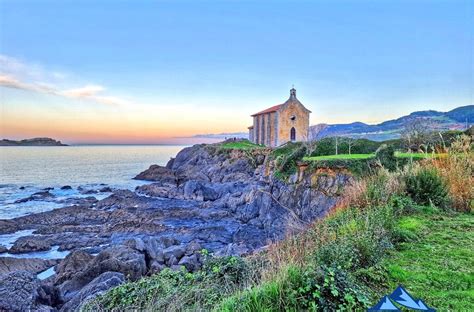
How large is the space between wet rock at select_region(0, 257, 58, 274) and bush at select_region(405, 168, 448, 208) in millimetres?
14368

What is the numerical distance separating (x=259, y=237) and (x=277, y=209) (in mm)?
3825

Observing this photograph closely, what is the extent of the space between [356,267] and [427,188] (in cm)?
412

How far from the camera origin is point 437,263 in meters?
4.31

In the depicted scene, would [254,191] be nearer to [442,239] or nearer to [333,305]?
[442,239]

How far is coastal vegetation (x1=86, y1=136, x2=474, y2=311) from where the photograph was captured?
346 centimetres

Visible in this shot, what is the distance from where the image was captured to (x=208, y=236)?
18359 millimetres

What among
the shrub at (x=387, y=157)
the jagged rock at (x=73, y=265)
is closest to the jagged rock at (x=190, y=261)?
the jagged rock at (x=73, y=265)

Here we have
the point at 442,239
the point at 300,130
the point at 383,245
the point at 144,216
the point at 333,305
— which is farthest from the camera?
the point at 300,130

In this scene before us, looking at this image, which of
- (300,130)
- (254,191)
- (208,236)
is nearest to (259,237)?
(208,236)

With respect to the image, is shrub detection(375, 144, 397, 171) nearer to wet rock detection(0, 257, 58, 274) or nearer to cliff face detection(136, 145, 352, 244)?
cliff face detection(136, 145, 352, 244)

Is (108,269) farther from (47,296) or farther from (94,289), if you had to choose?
(94,289)

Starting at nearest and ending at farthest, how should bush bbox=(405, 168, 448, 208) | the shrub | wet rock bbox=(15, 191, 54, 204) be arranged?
bush bbox=(405, 168, 448, 208) → the shrub → wet rock bbox=(15, 191, 54, 204)

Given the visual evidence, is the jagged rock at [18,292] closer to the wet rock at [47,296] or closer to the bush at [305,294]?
the wet rock at [47,296]

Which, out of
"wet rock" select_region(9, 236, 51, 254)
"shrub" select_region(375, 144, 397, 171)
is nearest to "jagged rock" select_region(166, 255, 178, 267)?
"wet rock" select_region(9, 236, 51, 254)
